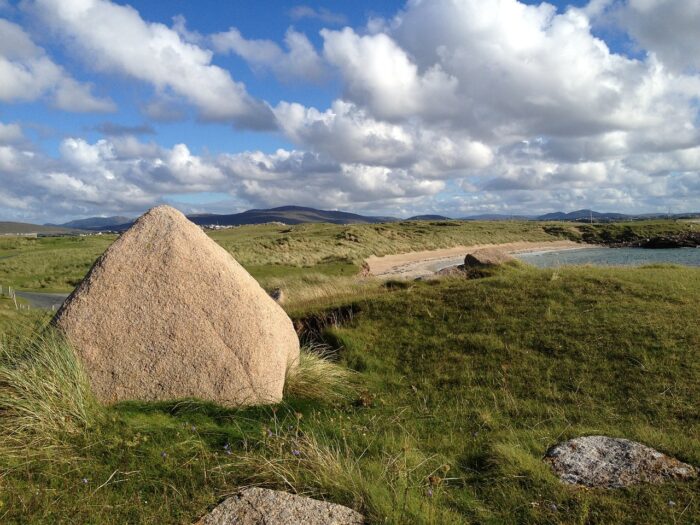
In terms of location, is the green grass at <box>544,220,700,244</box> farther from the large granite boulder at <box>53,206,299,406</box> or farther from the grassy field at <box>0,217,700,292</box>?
the large granite boulder at <box>53,206,299,406</box>

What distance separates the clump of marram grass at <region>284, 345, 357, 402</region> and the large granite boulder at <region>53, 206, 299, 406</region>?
46 centimetres

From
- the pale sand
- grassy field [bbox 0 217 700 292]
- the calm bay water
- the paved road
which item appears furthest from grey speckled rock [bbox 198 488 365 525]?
the calm bay water

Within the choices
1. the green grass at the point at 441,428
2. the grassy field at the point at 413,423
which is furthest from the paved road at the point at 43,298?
the green grass at the point at 441,428

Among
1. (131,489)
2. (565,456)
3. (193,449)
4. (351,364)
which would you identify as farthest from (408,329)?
(131,489)

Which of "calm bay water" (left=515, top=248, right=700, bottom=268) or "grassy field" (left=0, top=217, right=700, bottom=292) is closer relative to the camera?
"grassy field" (left=0, top=217, right=700, bottom=292)

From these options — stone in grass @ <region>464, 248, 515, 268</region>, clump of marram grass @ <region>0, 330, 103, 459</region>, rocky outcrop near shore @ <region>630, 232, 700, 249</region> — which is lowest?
rocky outcrop near shore @ <region>630, 232, 700, 249</region>

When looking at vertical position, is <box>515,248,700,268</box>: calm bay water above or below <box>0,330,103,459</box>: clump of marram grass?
below

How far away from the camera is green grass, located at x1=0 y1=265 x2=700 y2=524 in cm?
454

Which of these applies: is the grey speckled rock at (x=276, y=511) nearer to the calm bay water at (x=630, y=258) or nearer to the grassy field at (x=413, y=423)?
the grassy field at (x=413, y=423)

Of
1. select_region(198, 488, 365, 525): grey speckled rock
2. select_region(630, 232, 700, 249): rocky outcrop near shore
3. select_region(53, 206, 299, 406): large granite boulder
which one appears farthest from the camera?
select_region(630, 232, 700, 249): rocky outcrop near shore

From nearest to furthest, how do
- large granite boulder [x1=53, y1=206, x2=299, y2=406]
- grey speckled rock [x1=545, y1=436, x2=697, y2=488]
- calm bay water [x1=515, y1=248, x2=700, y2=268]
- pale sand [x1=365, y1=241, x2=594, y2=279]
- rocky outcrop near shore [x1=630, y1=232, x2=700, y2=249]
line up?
grey speckled rock [x1=545, y1=436, x2=697, y2=488], large granite boulder [x1=53, y1=206, x2=299, y2=406], calm bay water [x1=515, y1=248, x2=700, y2=268], pale sand [x1=365, y1=241, x2=594, y2=279], rocky outcrop near shore [x1=630, y1=232, x2=700, y2=249]

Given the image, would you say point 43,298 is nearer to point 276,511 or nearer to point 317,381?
point 317,381

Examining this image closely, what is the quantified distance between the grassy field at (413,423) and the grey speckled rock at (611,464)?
0.22 m

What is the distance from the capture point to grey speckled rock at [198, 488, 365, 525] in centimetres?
420
